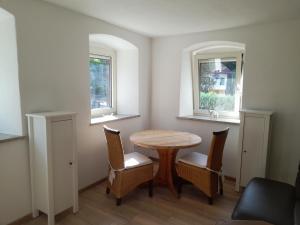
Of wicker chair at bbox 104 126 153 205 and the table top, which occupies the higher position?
the table top

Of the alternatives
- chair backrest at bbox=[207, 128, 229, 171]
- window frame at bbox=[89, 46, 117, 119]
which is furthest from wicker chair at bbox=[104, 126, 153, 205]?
window frame at bbox=[89, 46, 117, 119]

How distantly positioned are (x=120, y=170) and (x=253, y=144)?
5.70 feet

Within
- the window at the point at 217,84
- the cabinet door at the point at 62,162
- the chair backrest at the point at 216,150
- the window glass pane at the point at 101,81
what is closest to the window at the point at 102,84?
the window glass pane at the point at 101,81

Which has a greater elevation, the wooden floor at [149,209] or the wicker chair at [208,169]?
the wicker chair at [208,169]

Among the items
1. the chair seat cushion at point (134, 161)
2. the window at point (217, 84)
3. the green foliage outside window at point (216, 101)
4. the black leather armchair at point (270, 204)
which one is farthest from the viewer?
the green foliage outside window at point (216, 101)

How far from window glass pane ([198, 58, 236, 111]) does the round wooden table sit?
994 mm

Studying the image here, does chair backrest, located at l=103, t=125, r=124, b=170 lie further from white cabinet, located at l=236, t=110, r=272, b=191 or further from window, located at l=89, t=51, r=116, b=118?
white cabinet, located at l=236, t=110, r=272, b=191

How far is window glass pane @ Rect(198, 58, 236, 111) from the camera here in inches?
142

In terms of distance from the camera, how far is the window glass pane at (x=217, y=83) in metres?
3.61

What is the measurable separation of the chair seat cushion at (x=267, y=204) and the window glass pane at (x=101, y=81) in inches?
97.6

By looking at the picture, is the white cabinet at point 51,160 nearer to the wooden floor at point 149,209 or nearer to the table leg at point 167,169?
the wooden floor at point 149,209

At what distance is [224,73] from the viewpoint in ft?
12.0

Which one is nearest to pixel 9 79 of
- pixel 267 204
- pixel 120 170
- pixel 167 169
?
pixel 120 170

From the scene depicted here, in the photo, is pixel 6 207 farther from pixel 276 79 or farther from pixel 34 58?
pixel 276 79
